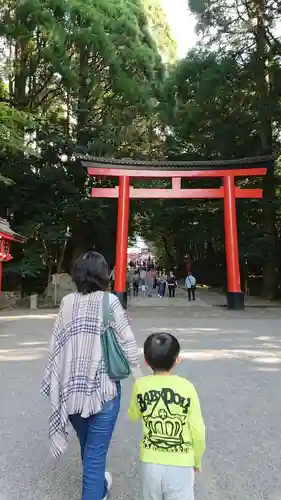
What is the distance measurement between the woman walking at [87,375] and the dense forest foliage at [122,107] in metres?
16.1

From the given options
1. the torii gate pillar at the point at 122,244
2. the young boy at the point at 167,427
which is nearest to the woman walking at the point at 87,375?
the young boy at the point at 167,427

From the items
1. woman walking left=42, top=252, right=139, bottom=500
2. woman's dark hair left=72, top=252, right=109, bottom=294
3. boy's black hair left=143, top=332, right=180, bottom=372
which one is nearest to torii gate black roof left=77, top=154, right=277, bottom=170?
woman's dark hair left=72, top=252, right=109, bottom=294

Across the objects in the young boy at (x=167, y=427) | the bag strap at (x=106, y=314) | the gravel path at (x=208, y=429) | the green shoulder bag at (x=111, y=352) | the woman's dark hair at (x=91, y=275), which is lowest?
the gravel path at (x=208, y=429)

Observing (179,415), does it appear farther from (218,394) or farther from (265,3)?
(265,3)

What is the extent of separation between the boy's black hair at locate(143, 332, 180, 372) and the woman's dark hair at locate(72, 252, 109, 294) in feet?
1.69

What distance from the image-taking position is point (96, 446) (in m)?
2.63

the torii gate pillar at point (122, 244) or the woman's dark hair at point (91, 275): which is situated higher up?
the torii gate pillar at point (122, 244)

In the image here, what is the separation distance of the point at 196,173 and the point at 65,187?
7.13 m

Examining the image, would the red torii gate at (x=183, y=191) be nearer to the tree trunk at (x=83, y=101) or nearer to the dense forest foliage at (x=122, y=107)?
the dense forest foliage at (x=122, y=107)

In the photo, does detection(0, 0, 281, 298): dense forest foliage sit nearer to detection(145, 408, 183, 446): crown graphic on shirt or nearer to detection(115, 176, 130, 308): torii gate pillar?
detection(115, 176, 130, 308): torii gate pillar

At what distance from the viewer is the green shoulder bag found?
8.66 feet

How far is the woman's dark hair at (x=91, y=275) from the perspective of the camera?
2.75 m

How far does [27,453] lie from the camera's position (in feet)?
12.4

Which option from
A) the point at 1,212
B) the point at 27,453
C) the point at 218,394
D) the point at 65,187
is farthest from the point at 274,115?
the point at 27,453
